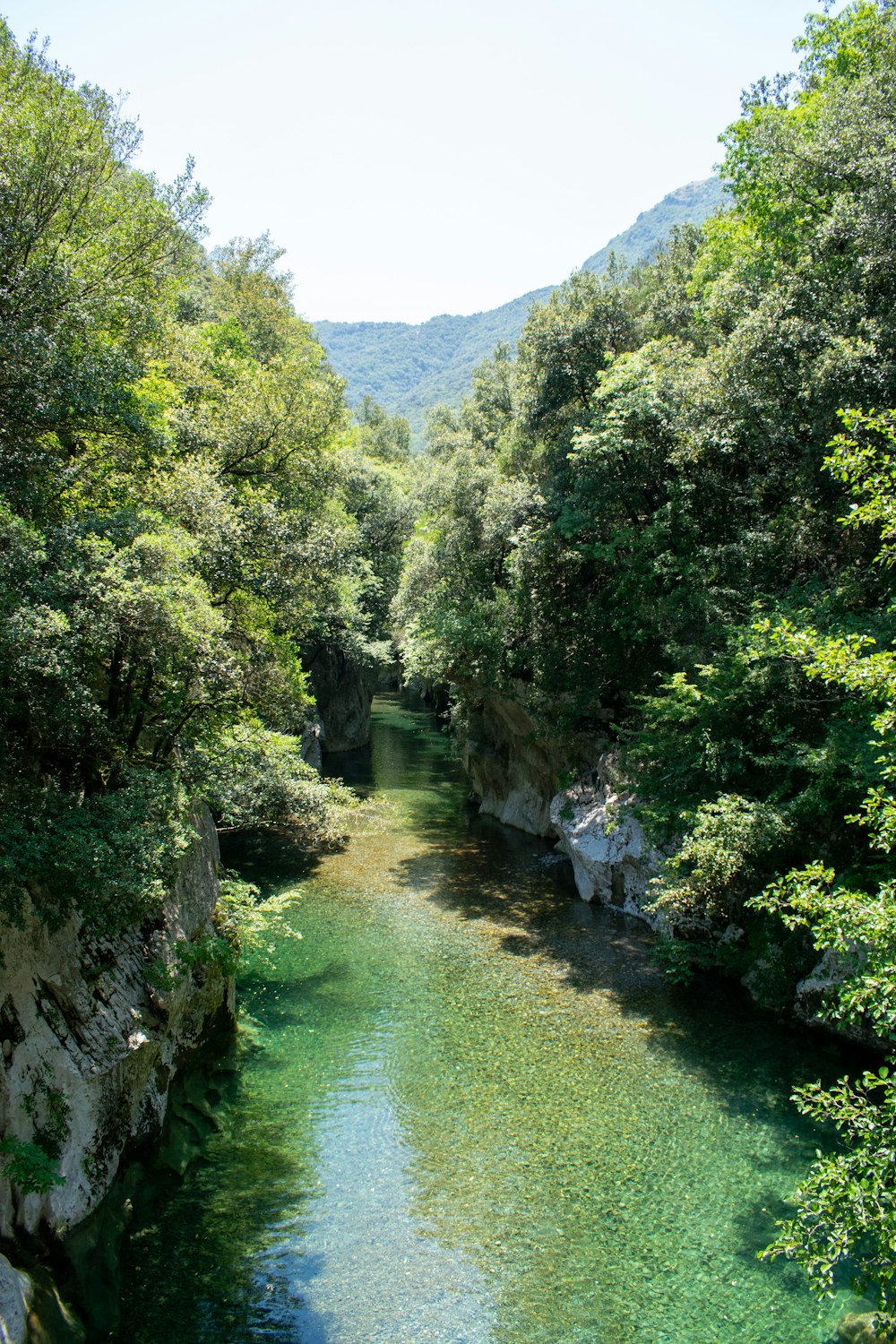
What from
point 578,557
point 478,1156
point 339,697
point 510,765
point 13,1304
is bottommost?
point 478,1156

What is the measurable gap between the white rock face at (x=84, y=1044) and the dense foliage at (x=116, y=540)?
0.72m

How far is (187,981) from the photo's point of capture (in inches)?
464

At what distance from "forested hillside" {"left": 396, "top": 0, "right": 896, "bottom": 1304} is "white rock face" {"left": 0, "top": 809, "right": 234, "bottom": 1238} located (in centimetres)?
682

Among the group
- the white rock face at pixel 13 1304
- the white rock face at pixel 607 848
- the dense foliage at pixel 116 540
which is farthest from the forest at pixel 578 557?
the white rock face at pixel 13 1304

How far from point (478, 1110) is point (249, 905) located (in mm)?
5460

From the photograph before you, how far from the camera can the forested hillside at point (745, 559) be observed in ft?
38.1

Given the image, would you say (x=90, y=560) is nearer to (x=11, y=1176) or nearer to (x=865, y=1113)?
(x=11, y=1176)

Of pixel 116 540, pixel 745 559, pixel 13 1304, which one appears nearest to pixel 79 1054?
pixel 13 1304

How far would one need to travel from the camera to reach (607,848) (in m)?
20.1

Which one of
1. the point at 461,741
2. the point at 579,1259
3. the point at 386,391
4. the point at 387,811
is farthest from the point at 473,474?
the point at 386,391

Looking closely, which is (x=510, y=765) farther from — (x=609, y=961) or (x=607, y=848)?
(x=609, y=961)

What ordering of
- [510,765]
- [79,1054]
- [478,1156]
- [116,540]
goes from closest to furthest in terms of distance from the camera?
1. [79,1054]
2. [116,540]
3. [478,1156]
4. [510,765]

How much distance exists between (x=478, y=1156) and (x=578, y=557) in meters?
13.9

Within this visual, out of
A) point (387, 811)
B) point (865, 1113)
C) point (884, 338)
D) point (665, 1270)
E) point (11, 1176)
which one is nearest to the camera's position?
point (865, 1113)
